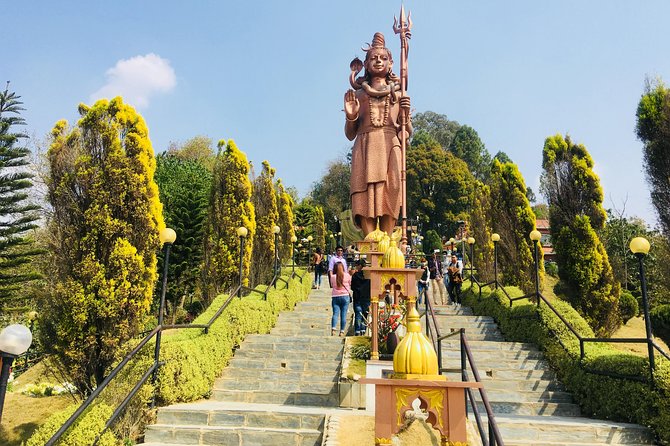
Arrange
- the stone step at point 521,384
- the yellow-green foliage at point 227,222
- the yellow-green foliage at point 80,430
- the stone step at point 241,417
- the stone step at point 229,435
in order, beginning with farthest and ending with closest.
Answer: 1. the yellow-green foliage at point 227,222
2. the stone step at point 521,384
3. the stone step at point 241,417
4. the stone step at point 229,435
5. the yellow-green foliage at point 80,430

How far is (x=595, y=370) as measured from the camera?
6.45m

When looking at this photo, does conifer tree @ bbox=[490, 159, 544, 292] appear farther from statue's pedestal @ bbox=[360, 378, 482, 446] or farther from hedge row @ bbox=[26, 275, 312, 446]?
statue's pedestal @ bbox=[360, 378, 482, 446]

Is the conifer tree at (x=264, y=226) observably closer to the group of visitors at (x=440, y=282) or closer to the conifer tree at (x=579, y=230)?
the group of visitors at (x=440, y=282)

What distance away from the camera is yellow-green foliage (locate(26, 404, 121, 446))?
4469 millimetres

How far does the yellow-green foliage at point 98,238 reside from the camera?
7.86m

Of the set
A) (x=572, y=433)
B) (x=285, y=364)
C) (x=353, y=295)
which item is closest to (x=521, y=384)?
(x=572, y=433)

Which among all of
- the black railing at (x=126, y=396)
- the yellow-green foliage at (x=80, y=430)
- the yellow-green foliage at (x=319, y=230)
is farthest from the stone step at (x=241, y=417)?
the yellow-green foliage at (x=319, y=230)

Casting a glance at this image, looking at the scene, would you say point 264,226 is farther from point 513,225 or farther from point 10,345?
point 10,345

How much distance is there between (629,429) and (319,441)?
11.7 ft

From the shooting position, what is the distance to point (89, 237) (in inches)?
319

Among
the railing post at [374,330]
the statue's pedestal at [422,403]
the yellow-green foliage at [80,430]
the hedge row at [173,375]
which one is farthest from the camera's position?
the railing post at [374,330]

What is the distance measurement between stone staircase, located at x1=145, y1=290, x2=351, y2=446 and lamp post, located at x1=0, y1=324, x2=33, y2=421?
2.88m

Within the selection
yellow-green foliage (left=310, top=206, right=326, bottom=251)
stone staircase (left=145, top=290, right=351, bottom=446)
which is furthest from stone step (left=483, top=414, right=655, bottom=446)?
yellow-green foliage (left=310, top=206, right=326, bottom=251)

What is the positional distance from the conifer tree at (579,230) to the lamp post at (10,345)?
43.1ft
